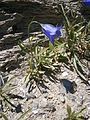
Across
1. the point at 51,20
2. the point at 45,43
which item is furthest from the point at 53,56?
the point at 51,20

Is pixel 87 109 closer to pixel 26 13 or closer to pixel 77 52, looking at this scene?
pixel 77 52

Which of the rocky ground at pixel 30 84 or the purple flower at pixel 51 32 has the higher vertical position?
the purple flower at pixel 51 32

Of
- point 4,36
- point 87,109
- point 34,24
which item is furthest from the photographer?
point 34,24

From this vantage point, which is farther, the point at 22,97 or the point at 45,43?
the point at 45,43

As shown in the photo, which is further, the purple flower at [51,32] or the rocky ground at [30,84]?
the purple flower at [51,32]

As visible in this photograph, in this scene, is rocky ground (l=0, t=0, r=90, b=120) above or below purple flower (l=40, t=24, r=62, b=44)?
below

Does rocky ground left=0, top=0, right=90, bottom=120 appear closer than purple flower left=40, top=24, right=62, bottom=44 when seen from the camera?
Yes

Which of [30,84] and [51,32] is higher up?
[51,32]

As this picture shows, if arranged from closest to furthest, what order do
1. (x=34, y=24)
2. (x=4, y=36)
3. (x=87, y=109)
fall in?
1. (x=87, y=109)
2. (x=4, y=36)
3. (x=34, y=24)
